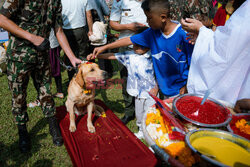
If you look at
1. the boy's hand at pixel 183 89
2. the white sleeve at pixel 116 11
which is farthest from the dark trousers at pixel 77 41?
the boy's hand at pixel 183 89

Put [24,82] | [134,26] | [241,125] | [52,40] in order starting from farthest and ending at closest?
[52,40]
[134,26]
[24,82]
[241,125]

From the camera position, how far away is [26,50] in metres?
2.69

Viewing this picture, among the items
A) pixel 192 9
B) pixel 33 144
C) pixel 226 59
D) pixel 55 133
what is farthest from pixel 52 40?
pixel 226 59

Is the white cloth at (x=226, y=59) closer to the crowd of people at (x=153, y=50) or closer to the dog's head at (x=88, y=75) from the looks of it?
the crowd of people at (x=153, y=50)

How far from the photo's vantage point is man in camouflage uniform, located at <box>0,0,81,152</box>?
8.11 ft

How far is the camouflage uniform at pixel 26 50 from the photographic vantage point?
251 cm

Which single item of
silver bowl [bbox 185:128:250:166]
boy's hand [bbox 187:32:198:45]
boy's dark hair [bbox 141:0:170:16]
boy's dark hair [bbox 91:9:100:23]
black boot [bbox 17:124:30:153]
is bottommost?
black boot [bbox 17:124:30:153]

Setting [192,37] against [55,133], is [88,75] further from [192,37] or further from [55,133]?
[192,37]

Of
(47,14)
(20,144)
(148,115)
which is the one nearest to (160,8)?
(148,115)

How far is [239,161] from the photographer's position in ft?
3.96

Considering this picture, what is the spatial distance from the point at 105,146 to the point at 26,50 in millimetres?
2048

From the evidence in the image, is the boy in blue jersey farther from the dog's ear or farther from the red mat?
the red mat

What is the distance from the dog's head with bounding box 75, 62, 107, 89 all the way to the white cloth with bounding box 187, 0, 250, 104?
5.81ft

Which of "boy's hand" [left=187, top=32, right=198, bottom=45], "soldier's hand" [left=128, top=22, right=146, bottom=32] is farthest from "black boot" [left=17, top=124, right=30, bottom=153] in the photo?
"boy's hand" [left=187, top=32, right=198, bottom=45]
